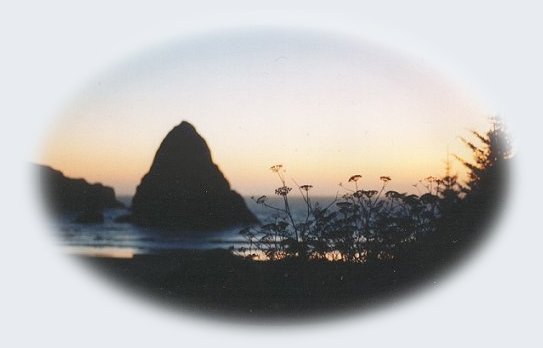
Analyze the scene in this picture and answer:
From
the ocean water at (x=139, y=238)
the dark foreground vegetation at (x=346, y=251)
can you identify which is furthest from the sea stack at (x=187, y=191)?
the dark foreground vegetation at (x=346, y=251)

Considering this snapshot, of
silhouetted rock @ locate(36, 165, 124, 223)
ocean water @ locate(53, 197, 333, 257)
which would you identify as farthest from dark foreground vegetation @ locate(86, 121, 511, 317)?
silhouetted rock @ locate(36, 165, 124, 223)

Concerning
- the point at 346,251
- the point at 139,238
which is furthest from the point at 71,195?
the point at 346,251

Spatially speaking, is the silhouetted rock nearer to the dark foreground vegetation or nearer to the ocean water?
the ocean water

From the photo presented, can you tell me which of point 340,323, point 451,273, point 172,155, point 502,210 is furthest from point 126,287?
point 502,210

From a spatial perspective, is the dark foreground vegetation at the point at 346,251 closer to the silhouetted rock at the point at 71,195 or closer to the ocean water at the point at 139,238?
the ocean water at the point at 139,238

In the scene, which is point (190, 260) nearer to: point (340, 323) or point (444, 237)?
point (340, 323)
